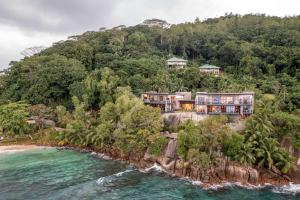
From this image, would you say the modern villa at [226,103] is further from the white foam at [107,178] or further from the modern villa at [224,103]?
the white foam at [107,178]

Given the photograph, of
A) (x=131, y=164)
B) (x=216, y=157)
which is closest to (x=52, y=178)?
(x=131, y=164)

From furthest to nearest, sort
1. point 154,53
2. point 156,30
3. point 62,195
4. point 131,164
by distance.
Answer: point 156,30 → point 154,53 → point 131,164 → point 62,195

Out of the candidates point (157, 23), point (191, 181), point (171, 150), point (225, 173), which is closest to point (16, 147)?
point (171, 150)

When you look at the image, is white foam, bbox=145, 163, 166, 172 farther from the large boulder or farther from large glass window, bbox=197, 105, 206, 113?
large glass window, bbox=197, 105, 206, 113

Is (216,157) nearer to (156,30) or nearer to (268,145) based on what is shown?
(268,145)

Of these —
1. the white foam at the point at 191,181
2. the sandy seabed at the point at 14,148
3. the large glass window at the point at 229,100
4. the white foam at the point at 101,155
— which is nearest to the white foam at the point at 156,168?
the white foam at the point at 191,181
